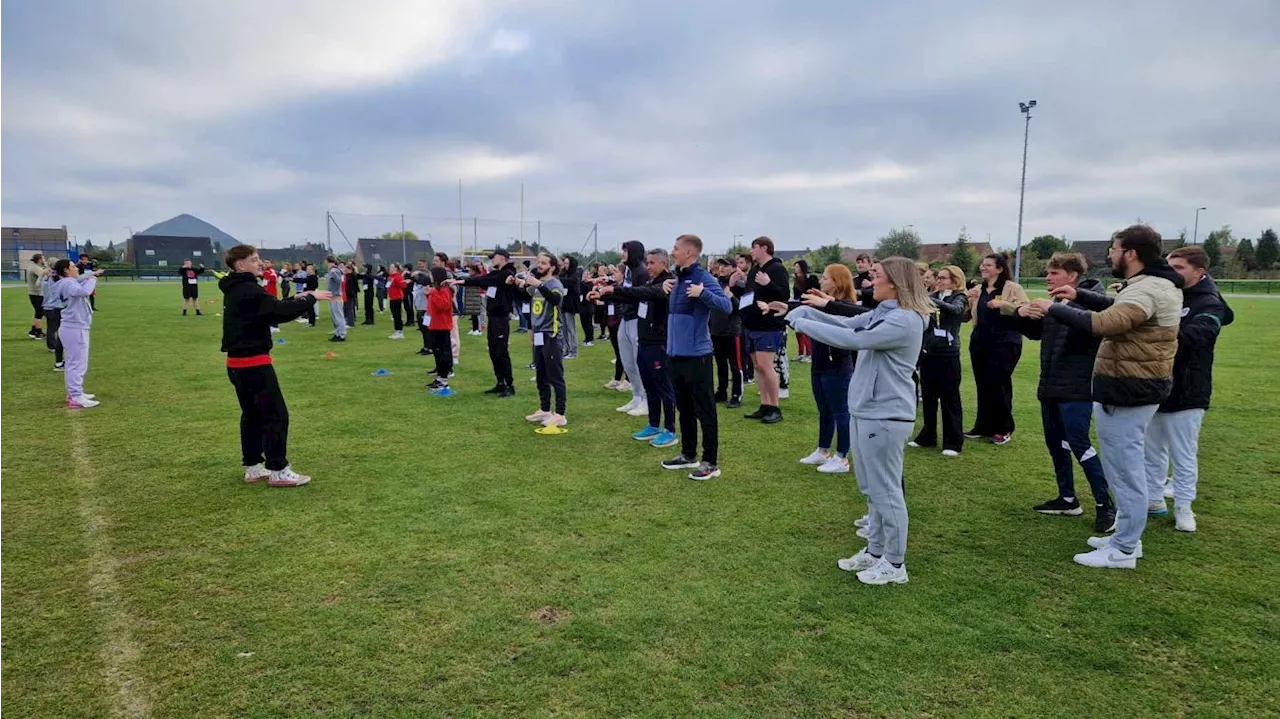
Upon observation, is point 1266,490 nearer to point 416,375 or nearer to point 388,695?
point 388,695

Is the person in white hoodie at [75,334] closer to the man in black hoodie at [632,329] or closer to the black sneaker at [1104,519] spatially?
the man in black hoodie at [632,329]

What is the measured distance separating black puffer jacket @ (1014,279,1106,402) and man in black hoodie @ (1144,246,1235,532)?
0.51 metres

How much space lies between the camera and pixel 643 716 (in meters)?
2.92

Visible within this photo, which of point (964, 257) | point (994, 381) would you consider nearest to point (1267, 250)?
point (964, 257)

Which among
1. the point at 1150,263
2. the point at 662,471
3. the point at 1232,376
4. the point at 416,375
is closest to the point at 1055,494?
the point at 1150,263

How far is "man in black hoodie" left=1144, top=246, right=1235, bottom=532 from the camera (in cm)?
466

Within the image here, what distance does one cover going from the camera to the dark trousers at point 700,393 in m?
6.05

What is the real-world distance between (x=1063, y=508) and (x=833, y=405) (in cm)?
195

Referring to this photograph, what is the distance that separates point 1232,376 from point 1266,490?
749cm

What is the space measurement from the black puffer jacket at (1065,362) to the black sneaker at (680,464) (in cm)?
295

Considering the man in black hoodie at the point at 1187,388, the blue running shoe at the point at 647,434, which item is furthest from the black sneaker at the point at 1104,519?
the blue running shoe at the point at 647,434

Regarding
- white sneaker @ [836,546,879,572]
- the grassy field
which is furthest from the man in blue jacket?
white sneaker @ [836,546,879,572]

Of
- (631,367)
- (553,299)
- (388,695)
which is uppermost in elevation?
(553,299)

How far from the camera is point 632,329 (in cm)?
917
